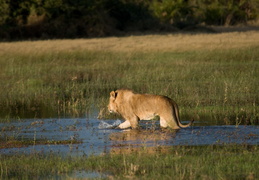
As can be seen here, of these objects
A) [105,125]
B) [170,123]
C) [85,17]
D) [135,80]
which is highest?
[85,17]

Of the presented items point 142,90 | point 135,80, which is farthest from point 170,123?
point 135,80

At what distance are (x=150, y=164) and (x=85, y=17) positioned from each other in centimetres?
2770

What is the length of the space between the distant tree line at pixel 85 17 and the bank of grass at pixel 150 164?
23916mm

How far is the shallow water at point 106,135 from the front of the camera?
27.5ft

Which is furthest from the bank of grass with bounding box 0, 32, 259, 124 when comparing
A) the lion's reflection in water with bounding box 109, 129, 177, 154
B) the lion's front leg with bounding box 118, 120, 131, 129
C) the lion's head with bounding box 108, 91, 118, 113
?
the lion's reflection in water with bounding box 109, 129, 177, 154

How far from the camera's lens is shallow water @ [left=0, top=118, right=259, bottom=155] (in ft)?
27.5

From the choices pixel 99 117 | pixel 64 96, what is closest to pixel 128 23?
pixel 64 96

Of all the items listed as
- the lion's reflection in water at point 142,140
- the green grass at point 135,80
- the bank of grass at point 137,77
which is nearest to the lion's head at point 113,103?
the lion's reflection in water at point 142,140

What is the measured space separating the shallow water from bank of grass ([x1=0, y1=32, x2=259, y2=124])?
860 millimetres

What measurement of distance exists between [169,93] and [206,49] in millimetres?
8107

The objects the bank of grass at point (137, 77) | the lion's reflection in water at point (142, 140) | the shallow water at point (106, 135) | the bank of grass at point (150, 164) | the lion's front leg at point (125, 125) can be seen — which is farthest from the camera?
the bank of grass at point (137, 77)

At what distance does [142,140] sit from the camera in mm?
8875

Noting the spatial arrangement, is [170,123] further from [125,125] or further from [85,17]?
[85,17]

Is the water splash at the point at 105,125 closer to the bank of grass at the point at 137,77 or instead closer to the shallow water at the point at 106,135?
the shallow water at the point at 106,135
